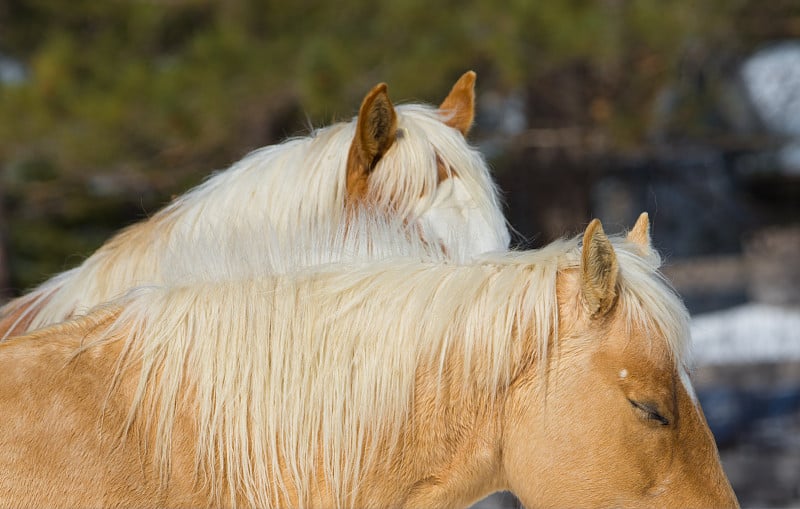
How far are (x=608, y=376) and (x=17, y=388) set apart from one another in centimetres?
111

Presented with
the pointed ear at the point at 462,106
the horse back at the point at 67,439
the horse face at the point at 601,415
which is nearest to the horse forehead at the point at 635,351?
the horse face at the point at 601,415

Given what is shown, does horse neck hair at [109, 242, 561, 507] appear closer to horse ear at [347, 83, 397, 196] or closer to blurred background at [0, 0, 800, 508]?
horse ear at [347, 83, 397, 196]

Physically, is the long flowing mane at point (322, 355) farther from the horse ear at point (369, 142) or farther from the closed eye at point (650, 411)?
the horse ear at point (369, 142)

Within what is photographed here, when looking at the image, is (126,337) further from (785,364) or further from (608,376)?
(785,364)

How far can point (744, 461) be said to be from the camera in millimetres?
6219

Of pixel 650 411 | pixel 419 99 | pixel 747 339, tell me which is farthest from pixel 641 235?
pixel 747 339

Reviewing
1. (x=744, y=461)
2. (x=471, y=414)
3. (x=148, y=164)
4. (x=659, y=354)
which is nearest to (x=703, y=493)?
(x=659, y=354)

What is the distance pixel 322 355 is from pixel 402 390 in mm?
173

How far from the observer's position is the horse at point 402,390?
164cm

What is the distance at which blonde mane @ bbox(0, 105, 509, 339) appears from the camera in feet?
7.97

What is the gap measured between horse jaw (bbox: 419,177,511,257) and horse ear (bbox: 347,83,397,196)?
0.70 ft

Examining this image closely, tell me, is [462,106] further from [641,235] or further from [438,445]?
[438,445]

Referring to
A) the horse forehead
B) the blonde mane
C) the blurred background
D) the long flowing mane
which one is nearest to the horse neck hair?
the long flowing mane

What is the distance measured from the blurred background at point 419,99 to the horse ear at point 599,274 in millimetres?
4055
